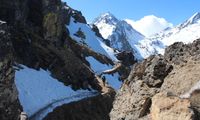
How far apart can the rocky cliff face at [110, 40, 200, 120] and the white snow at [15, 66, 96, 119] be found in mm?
45755

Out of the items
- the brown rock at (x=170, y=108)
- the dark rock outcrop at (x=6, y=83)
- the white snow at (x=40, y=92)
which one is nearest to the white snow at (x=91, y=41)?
the white snow at (x=40, y=92)

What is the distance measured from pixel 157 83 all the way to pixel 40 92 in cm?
5797

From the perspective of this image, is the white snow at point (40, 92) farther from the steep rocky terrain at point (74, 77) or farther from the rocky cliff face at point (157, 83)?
the rocky cliff face at point (157, 83)

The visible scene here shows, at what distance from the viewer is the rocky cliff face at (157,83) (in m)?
9.11

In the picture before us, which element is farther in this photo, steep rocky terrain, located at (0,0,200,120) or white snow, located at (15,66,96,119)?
white snow, located at (15,66,96,119)

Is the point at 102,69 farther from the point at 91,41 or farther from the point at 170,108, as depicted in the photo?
the point at 170,108

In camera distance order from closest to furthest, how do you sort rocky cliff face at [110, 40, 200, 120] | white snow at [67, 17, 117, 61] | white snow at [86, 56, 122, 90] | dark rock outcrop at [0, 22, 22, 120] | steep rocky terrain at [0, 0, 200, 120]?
rocky cliff face at [110, 40, 200, 120]
steep rocky terrain at [0, 0, 200, 120]
dark rock outcrop at [0, 22, 22, 120]
white snow at [86, 56, 122, 90]
white snow at [67, 17, 117, 61]

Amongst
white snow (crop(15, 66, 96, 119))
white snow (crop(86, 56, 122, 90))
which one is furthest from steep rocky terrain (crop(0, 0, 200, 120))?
white snow (crop(86, 56, 122, 90))

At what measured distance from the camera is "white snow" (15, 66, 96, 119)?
60812 millimetres

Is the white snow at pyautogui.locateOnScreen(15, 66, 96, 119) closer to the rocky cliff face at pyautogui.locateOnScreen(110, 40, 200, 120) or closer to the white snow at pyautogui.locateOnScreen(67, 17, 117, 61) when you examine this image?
the rocky cliff face at pyautogui.locateOnScreen(110, 40, 200, 120)

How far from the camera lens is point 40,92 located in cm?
6756

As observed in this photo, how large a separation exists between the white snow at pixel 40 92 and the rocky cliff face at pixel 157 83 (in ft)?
150

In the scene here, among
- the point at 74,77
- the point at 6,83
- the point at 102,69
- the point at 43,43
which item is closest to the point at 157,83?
the point at 6,83

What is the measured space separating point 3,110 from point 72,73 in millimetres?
55244
